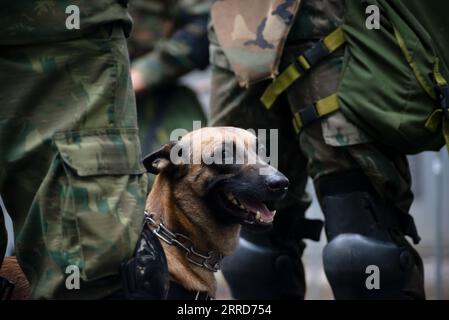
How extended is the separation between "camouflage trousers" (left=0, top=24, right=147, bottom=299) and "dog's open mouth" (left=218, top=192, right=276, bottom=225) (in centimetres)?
78

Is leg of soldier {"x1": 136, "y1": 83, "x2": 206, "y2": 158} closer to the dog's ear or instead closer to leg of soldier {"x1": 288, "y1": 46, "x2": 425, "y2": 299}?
the dog's ear

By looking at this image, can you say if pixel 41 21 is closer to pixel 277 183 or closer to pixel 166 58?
pixel 277 183

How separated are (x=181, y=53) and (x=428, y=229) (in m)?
2.68

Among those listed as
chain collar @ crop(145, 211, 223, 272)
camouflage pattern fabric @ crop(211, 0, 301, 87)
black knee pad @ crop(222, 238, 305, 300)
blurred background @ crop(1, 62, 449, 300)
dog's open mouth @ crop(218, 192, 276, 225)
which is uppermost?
camouflage pattern fabric @ crop(211, 0, 301, 87)

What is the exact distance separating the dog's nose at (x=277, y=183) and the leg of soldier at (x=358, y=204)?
9.7 inches

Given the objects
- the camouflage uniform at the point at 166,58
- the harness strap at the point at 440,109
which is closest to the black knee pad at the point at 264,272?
the harness strap at the point at 440,109

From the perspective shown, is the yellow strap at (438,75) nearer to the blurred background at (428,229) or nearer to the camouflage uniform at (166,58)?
the blurred background at (428,229)

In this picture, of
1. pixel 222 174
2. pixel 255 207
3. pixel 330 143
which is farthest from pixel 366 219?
pixel 222 174

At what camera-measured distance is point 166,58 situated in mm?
5598

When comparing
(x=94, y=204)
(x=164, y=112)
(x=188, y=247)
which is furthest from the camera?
(x=164, y=112)

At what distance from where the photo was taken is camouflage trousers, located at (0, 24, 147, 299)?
2516 mm

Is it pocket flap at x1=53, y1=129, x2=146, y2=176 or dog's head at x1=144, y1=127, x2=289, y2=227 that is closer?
pocket flap at x1=53, y1=129, x2=146, y2=176

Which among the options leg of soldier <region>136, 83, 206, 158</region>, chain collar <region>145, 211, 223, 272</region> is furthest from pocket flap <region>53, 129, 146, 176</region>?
leg of soldier <region>136, 83, 206, 158</region>
